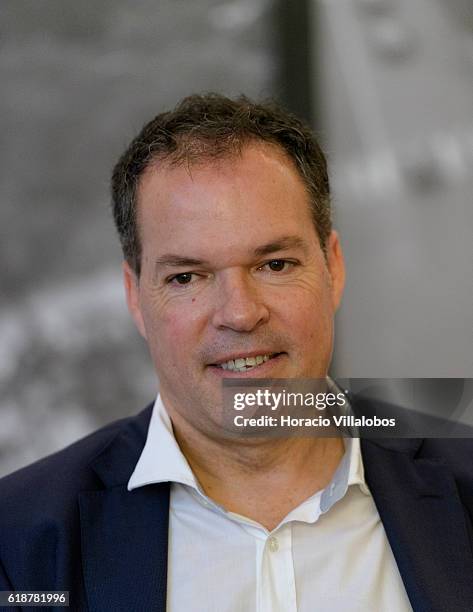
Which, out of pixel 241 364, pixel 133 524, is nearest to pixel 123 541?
pixel 133 524

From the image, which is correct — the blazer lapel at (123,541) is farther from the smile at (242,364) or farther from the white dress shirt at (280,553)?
the smile at (242,364)

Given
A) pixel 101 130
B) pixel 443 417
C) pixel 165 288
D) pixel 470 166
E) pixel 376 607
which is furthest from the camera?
pixel 101 130

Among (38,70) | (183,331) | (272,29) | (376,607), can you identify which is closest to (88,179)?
(38,70)

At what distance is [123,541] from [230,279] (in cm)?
41

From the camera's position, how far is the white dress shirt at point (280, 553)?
3.75 feet

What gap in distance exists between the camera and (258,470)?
1.28 meters

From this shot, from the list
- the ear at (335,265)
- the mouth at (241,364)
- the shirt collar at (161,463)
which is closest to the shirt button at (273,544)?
the shirt collar at (161,463)

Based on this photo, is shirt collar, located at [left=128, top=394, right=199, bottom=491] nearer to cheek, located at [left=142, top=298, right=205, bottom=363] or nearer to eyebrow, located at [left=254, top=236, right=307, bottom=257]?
cheek, located at [left=142, top=298, right=205, bottom=363]

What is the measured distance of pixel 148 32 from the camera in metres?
1.96

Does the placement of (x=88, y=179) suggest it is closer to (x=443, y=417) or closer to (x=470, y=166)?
(x=470, y=166)

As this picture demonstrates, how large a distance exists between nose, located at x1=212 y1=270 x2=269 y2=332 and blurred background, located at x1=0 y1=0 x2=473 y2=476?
69 centimetres

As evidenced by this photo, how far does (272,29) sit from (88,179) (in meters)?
0.56

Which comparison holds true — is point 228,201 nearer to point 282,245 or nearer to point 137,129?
point 282,245

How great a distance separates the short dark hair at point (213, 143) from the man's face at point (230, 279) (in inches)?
0.9
